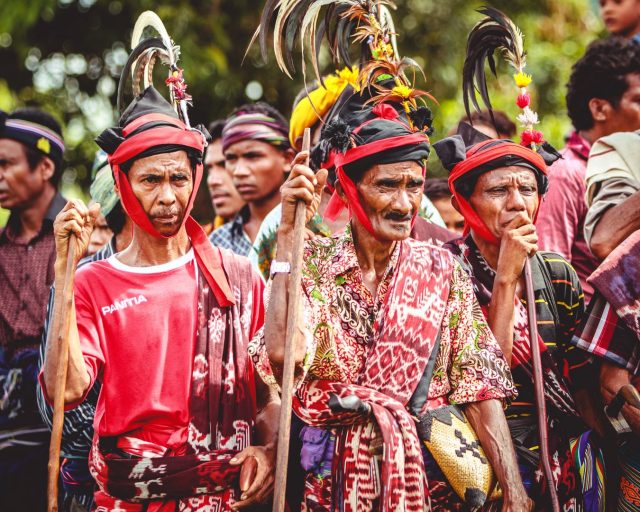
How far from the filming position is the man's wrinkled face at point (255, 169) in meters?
6.16

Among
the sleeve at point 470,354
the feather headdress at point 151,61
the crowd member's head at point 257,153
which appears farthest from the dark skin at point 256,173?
the sleeve at point 470,354

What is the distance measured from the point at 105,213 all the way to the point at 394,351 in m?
2.37

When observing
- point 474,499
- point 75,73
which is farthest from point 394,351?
point 75,73

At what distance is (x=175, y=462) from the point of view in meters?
3.49

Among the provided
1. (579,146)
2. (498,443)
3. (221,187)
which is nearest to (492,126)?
(579,146)

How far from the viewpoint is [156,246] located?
12.6ft

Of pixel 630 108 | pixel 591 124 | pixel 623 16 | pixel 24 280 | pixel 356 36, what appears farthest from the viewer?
pixel 623 16

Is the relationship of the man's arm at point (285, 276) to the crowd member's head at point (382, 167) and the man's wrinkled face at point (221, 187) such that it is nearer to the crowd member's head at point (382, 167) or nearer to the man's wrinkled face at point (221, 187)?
the crowd member's head at point (382, 167)

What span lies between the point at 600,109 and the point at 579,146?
0.33 meters

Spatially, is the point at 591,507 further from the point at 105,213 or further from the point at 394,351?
the point at 105,213

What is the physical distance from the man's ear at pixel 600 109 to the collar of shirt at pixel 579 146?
202mm

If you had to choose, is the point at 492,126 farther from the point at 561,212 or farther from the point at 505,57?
the point at 505,57

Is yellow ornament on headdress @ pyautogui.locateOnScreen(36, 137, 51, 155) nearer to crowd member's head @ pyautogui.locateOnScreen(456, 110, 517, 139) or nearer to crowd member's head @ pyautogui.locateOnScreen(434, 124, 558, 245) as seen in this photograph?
crowd member's head @ pyautogui.locateOnScreen(456, 110, 517, 139)

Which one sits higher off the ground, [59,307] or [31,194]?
[31,194]
